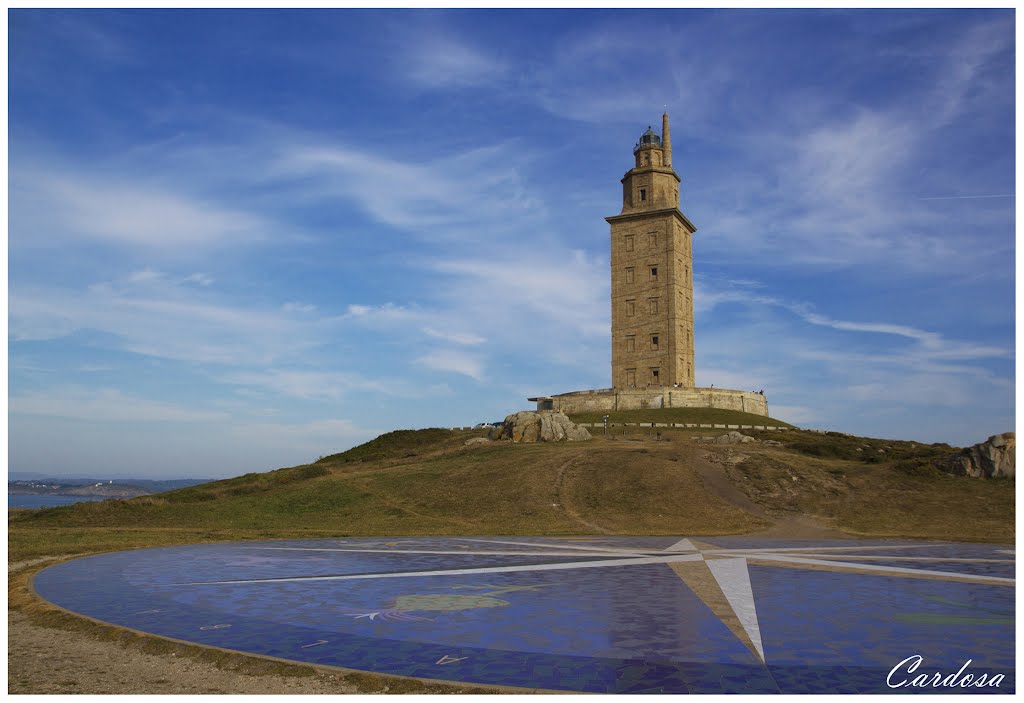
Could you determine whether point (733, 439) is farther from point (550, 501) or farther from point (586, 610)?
point (586, 610)

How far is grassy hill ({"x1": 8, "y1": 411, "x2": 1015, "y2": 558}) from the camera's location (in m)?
30.7

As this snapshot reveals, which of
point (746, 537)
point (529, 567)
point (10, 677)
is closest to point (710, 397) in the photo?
point (746, 537)

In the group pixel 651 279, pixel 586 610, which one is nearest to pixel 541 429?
pixel 651 279

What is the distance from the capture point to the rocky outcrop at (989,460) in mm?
36438

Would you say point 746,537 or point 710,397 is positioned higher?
point 710,397

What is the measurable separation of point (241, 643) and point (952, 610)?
11.9 m

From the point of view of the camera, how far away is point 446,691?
8.95m

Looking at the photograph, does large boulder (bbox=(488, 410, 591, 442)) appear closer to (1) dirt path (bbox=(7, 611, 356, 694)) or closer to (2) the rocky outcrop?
(2) the rocky outcrop

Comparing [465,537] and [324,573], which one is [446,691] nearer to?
[324,573]

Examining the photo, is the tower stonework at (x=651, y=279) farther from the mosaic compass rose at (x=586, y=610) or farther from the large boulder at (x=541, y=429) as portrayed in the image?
the mosaic compass rose at (x=586, y=610)

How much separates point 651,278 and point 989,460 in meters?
48.5

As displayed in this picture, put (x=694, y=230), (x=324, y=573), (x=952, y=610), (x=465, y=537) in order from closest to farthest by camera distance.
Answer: (x=952, y=610) → (x=324, y=573) → (x=465, y=537) → (x=694, y=230)

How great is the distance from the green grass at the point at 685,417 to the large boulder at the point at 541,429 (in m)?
13.0

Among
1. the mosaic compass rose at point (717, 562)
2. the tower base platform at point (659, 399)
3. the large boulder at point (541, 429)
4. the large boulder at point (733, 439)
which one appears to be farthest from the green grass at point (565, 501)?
the tower base platform at point (659, 399)
